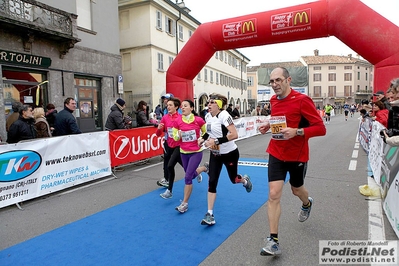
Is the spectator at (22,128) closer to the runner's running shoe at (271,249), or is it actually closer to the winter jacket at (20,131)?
the winter jacket at (20,131)

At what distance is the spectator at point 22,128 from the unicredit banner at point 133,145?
196cm

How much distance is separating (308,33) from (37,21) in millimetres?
10489

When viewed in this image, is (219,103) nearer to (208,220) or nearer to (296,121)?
(296,121)

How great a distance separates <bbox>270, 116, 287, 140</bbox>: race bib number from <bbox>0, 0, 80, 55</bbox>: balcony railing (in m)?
11.1

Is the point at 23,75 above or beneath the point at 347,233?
above

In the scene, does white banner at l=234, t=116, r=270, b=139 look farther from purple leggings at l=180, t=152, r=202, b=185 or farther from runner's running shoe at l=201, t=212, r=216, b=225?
runner's running shoe at l=201, t=212, r=216, b=225

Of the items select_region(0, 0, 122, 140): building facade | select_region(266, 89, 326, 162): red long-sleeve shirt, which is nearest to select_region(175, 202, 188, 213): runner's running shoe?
select_region(266, 89, 326, 162): red long-sleeve shirt

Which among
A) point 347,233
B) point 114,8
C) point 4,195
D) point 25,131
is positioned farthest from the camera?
point 114,8

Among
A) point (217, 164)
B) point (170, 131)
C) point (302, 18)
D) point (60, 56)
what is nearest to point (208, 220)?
point (217, 164)

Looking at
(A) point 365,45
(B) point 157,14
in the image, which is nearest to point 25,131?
(A) point 365,45

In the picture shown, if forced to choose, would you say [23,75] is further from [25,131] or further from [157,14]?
[157,14]

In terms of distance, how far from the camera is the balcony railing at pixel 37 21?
10.6 meters

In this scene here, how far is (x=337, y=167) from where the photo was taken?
7.78m

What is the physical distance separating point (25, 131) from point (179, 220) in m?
4.02
